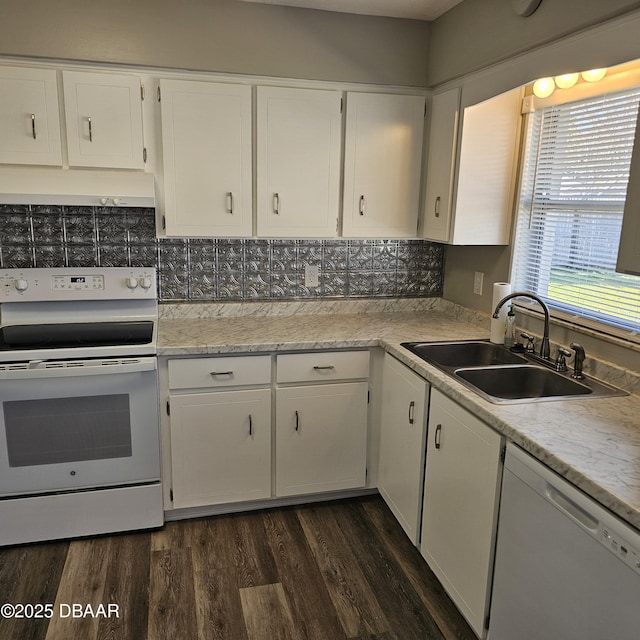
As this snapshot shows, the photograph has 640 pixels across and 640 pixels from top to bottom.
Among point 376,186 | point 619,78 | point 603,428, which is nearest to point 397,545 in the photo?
point 603,428

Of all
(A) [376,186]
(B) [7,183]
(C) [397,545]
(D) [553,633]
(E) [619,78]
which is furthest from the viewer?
(A) [376,186]

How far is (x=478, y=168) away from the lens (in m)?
2.65

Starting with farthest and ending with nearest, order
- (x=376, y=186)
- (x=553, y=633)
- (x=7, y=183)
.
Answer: (x=376, y=186) → (x=7, y=183) → (x=553, y=633)

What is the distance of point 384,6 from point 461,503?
7.44 ft

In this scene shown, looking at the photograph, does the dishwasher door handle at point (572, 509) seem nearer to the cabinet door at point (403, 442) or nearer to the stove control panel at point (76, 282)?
the cabinet door at point (403, 442)

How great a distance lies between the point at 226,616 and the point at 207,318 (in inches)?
58.2

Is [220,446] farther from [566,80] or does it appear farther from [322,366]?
[566,80]

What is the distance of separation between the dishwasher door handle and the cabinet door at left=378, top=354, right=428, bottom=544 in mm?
785

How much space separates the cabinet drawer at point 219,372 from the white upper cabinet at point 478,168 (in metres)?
1.12

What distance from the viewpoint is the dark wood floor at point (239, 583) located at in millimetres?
2027

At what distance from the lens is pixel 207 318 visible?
301cm

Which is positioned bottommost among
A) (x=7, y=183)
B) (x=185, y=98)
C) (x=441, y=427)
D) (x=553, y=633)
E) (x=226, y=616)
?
(x=226, y=616)

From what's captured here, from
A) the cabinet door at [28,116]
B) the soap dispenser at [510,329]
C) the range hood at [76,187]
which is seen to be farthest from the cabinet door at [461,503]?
the cabinet door at [28,116]

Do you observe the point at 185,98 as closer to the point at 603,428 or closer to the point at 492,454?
the point at 492,454
